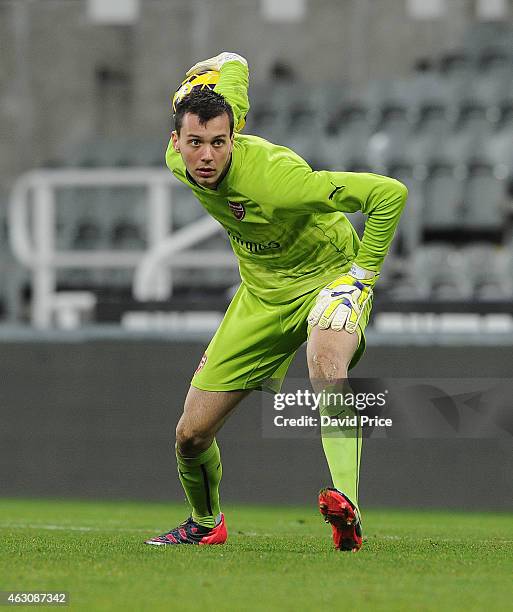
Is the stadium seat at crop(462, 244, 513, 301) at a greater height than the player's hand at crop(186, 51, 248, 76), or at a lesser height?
lesser

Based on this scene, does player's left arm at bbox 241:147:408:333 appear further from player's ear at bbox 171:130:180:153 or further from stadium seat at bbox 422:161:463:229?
stadium seat at bbox 422:161:463:229

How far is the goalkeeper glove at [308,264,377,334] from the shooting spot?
5410 mm

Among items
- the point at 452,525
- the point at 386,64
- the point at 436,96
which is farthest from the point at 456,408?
the point at 386,64

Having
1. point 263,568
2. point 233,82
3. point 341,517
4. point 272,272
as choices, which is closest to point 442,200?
point 233,82

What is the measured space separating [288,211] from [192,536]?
1.60m

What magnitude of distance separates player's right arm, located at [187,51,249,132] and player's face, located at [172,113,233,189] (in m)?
0.28

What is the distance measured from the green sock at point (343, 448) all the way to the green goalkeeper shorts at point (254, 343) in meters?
0.37

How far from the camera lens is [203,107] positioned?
5434mm

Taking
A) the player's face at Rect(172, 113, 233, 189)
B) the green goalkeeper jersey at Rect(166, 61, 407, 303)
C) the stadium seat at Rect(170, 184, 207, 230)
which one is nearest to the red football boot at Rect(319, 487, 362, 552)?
the green goalkeeper jersey at Rect(166, 61, 407, 303)

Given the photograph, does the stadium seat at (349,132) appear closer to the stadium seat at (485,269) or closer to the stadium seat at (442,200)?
the stadium seat at (442,200)

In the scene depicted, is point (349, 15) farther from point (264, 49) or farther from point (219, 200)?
point (219, 200)

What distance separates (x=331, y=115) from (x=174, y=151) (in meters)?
8.59

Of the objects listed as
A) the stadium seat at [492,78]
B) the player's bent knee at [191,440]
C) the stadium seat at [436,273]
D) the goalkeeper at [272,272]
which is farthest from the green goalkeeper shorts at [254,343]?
the stadium seat at [492,78]

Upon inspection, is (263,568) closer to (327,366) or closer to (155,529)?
(327,366)
